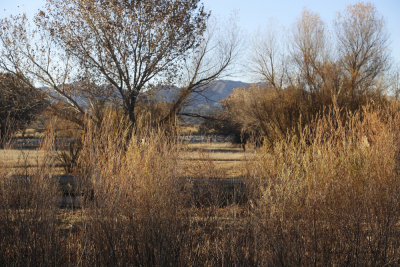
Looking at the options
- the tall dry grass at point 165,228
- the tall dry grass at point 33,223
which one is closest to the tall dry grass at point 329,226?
the tall dry grass at point 165,228

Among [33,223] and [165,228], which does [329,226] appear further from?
[33,223]

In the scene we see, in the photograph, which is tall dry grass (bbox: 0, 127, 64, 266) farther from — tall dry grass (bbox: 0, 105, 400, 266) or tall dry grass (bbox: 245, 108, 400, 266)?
tall dry grass (bbox: 245, 108, 400, 266)

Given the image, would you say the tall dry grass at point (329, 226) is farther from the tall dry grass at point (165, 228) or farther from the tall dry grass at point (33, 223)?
the tall dry grass at point (33, 223)

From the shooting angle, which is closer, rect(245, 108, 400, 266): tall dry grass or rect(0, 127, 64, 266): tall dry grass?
rect(245, 108, 400, 266): tall dry grass

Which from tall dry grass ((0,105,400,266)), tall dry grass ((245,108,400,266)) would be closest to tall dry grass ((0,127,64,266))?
tall dry grass ((0,105,400,266))

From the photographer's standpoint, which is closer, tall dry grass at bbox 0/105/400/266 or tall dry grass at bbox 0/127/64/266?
tall dry grass at bbox 0/105/400/266

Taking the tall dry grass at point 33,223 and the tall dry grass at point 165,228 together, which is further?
the tall dry grass at point 33,223

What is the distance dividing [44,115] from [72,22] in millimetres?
3157

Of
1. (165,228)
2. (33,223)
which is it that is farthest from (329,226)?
(33,223)

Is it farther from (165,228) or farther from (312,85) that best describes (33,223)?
(312,85)

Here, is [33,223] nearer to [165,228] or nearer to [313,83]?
[165,228]

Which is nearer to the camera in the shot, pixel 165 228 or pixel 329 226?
pixel 165 228

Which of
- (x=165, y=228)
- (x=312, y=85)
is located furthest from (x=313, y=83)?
(x=165, y=228)

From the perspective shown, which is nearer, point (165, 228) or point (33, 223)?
point (165, 228)
